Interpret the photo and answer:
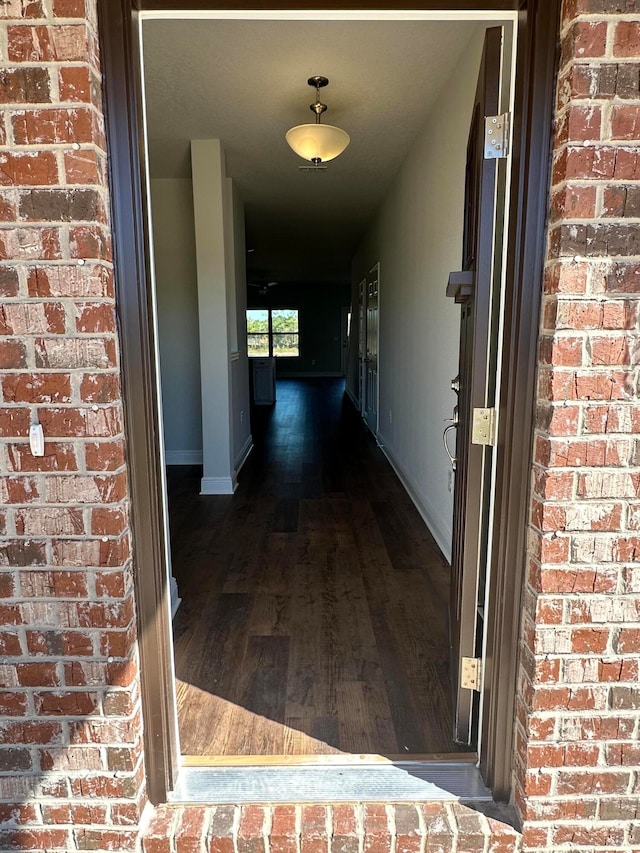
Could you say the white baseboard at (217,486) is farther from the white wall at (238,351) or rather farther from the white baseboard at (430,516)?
the white baseboard at (430,516)

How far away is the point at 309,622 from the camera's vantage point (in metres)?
2.30

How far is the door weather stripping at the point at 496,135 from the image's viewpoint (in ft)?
4.11

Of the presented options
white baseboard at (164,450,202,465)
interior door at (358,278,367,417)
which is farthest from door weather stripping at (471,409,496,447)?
interior door at (358,278,367,417)

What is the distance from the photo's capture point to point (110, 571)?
3.94ft

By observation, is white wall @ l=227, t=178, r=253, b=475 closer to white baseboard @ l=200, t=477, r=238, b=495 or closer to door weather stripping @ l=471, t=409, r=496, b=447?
white baseboard @ l=200, t=477, r=238, b=495

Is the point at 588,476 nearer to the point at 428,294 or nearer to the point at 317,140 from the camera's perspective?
the point at 428,294

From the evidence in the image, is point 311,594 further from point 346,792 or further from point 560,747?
point 560,747

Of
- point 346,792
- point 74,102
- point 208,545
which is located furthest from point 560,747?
point 208,545

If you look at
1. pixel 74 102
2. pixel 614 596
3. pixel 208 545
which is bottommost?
pixel 208 545

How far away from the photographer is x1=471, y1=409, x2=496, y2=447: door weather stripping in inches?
53.2

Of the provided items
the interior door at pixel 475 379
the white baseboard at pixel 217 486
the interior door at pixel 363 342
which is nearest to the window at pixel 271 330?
the interior door at pixel 363 342

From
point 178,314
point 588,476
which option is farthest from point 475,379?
point 178,314

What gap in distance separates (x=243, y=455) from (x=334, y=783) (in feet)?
13.2

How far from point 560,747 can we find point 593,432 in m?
0.76
